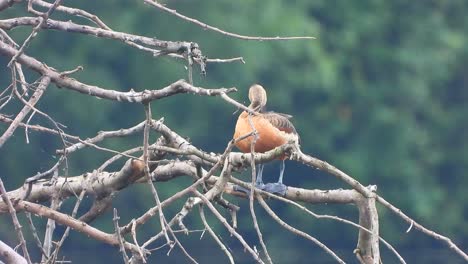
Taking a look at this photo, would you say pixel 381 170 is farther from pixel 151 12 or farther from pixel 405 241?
pixel 151 12

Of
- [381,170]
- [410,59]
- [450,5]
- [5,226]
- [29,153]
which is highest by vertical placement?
[450,5]

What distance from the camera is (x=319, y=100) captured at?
73.0 ft

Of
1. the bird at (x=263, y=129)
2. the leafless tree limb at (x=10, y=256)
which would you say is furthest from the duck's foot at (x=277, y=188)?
the leafless tree limb at (x=10, y=256)

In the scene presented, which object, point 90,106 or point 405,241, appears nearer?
point 90,106

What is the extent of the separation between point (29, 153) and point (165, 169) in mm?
15163

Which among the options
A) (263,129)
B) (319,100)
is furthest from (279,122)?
(319,100)

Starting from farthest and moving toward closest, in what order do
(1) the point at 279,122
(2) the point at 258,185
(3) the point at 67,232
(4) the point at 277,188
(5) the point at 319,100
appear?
1. (5) the point at 319,100
2. (1) the point at 279,122
3. (2) the point at 258,185
4. (4) the point at 277,188
5. (3) the point at 67,232

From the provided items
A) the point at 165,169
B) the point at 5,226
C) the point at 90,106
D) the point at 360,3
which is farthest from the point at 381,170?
the point at 165,169

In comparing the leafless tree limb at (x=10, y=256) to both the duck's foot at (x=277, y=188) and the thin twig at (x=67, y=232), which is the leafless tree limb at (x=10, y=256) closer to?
the thin twig at (x=67, y=232)

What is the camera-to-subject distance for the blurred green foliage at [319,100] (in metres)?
19.7

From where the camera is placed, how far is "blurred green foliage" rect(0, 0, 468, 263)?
19734mm

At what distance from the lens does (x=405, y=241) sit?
21719 millimetres

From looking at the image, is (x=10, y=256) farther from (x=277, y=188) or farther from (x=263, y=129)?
(x=263, y=129)

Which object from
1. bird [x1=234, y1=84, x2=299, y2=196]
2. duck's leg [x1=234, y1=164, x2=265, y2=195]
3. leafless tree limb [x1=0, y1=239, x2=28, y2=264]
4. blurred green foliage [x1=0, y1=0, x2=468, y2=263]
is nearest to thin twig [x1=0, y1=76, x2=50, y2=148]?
leafless tree limb [x1=0, y1=239, x2=28, y2=264]
